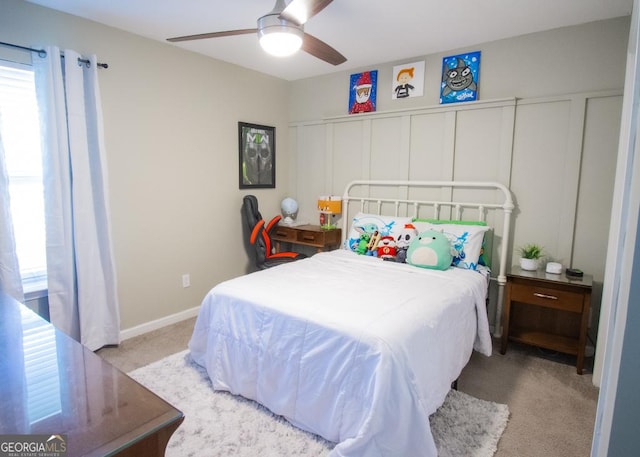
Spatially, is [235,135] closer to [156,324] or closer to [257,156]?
[257,156]

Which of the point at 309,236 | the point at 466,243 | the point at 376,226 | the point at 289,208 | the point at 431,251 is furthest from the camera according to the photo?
the point at 289,208

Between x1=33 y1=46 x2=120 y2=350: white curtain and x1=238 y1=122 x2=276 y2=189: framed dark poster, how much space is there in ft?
4.64

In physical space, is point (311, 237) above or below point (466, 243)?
below

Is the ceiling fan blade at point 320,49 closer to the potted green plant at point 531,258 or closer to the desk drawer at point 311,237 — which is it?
the desk drawer at point 311,237

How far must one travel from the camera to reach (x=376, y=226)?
3334mm

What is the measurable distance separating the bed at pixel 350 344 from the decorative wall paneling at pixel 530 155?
70 cm

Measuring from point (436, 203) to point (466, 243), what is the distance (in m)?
0.59

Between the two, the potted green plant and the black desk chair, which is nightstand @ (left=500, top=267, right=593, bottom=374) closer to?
the potted green plant

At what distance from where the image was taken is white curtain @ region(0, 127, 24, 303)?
2277 millimetres

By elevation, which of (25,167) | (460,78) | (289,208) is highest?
(460,78)

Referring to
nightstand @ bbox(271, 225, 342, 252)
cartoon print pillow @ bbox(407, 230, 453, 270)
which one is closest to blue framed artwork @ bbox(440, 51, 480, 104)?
cartoon print pillow @ bbox(407, 230, 453, 270)

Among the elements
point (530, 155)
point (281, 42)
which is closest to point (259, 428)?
point (281, 42)

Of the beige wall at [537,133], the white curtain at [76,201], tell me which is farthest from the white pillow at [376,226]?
the white curtain at [76,201]

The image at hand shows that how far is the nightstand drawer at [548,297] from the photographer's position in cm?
252
